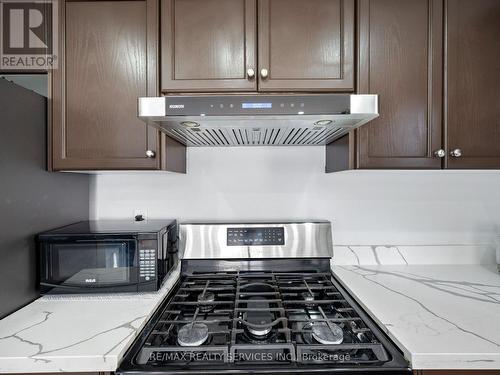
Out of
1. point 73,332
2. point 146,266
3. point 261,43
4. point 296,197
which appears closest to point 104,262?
point 146,266

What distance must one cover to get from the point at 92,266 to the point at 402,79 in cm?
145

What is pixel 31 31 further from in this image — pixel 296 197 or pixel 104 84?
pixel 296 197

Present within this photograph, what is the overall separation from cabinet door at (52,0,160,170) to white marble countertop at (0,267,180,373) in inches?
20.6

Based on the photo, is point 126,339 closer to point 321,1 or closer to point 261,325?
point 261,325

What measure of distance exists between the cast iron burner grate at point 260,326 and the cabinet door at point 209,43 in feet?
2.81

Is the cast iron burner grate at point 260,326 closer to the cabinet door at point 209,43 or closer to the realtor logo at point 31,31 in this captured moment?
the cabinet door at point 209,43

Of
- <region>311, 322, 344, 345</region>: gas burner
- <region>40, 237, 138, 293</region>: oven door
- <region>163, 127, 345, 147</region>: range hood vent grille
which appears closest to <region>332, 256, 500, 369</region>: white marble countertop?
<region>311, 322, 344, 345</region>: gas burner

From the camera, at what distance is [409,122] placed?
111cm

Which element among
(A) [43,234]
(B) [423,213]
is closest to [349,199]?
(B) [423,213]

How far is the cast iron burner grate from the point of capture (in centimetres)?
78

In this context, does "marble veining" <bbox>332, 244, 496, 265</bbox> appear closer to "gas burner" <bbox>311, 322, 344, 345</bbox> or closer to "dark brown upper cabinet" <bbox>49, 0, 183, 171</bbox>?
"gas burner" <bbox>311, 322, 344, 345</bbox>

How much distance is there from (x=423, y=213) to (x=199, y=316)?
1.25 meters

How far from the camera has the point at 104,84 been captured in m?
1.10

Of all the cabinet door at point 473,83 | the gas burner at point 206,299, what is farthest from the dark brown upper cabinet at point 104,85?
the cabinet door at point 473,83
